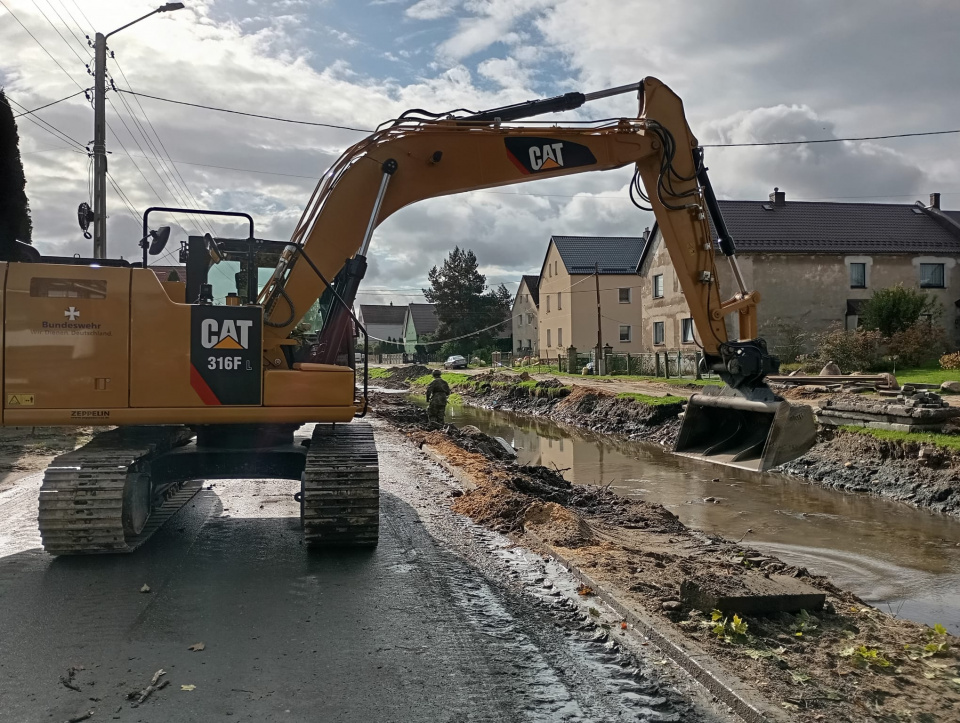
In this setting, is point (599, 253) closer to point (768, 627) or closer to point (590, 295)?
point (590, 295)

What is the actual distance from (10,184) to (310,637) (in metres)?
19.0

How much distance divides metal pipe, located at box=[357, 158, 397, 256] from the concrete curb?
14.0ft

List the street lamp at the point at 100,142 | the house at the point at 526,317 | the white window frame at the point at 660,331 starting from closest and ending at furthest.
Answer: the street lamp at the point at 100,142, the white window frame at the point at 660,331, the house at the point at 526,317

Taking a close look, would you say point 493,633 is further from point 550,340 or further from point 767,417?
point 550,340

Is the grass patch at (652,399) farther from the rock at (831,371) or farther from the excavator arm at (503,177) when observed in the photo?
the excavator arm at (503,177)

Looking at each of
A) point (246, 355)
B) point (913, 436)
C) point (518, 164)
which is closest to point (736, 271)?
point (518, 164)

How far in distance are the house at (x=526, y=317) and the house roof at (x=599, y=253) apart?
6.12m

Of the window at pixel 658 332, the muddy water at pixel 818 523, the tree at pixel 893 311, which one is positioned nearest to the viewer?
the muddy water at pixel 818 523

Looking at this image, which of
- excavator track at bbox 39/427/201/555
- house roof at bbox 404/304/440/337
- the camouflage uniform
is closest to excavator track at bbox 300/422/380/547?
excavator track at bbox 39/427/201/555

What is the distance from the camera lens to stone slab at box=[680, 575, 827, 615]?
5.05 m

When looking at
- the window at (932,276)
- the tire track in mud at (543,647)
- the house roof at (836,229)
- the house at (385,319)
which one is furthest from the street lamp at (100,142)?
the house at (385,319)

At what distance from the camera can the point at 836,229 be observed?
3375 cm

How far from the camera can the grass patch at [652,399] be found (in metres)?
20.7

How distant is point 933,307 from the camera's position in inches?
1200
